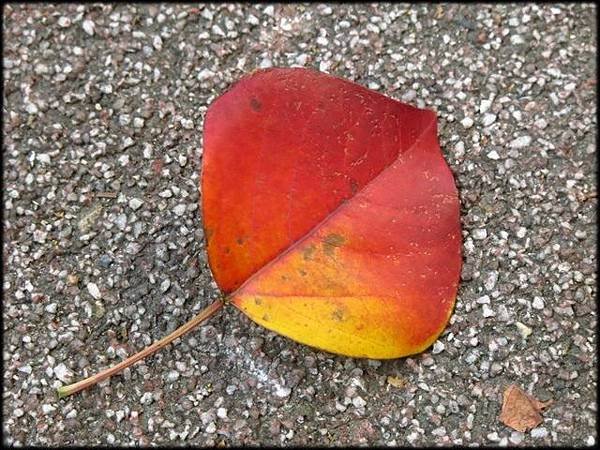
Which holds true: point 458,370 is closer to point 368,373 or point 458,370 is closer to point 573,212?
point 368,373

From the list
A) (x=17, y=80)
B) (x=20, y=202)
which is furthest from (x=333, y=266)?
(x=17, y=80)

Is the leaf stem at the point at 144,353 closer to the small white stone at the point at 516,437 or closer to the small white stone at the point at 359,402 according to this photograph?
the small white stone at the point at 359,402

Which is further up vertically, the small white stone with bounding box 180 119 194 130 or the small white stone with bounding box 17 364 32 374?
the small white stone with bounding box 180 119 194 130

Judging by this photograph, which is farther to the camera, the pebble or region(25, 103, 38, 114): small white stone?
region(25, 103, 38, 114): small white stone

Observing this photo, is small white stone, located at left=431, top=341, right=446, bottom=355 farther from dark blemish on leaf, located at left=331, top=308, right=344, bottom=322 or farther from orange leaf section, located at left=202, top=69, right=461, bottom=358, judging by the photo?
dark blemish on leaf, located at left=331, top=308, right=344, bottom=322

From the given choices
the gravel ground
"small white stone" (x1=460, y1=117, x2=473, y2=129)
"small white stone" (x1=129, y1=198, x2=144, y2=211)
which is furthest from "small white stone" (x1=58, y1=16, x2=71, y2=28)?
"small white stone" (x1=460, y1=117, x2=473, y2=129)

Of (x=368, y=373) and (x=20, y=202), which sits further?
(x=20, y=202)

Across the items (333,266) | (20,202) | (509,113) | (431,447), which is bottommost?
(431,447)

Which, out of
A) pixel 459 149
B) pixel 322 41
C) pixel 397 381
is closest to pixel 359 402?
pixel 397 381
